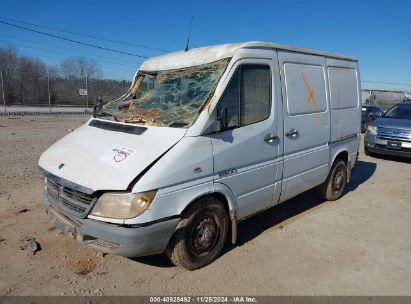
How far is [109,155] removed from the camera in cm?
343

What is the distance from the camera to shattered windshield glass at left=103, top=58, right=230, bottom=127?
12.4ft

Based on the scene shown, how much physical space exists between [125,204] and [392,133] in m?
8.83

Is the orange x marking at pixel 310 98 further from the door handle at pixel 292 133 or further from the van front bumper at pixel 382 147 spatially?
the van front bumper at pixel 382 147

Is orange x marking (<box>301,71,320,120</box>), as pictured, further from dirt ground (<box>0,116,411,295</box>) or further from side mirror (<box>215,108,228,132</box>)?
side mirror (<box>215,108,228,132</box>)

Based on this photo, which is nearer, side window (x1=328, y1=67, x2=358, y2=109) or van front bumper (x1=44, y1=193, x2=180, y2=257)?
van front bumper (x1=44, y1=193, x2=180, y2=257)

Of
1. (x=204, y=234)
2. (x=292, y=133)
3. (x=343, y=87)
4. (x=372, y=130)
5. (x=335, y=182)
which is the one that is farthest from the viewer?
(x=372, y=130)

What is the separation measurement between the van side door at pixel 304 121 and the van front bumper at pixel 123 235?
204 centimetres

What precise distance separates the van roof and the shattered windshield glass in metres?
0.08

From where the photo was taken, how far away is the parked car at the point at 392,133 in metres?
9.45

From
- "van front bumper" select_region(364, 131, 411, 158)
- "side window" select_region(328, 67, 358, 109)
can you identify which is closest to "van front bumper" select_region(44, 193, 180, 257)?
"side window" select_region(328, 67, 358, 109)

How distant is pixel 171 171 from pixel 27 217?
295 centimetres

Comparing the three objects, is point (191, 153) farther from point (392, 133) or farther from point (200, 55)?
point (392, 133)

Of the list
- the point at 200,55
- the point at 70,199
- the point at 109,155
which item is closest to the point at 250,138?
the point at 200,55

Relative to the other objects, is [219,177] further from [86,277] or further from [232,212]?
[86,277]
